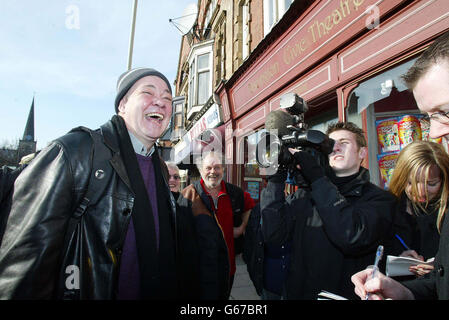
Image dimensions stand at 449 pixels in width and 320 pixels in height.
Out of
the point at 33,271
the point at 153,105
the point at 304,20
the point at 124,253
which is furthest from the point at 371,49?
the point at 33,271

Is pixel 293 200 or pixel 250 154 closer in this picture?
pixel 293 200

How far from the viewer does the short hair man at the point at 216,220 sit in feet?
6.64

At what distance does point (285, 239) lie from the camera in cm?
188

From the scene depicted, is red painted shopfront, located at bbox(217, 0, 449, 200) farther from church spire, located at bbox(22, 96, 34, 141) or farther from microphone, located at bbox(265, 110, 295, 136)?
church spire, located at bbox(22, 96, 34, 141)

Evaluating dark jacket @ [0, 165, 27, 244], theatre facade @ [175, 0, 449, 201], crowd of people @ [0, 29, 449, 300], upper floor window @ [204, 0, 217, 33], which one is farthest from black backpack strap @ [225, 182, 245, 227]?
upper floor window @ [204, 0, 217, 33]

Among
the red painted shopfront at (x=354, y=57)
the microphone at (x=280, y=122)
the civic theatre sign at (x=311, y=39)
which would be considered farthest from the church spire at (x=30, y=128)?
the microphone at (x=280, y=122)

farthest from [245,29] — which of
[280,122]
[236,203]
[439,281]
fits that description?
[439,281]

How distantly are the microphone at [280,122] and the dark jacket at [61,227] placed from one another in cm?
111

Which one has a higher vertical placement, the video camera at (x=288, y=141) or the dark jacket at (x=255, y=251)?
the video camera at (x=288, y=141)

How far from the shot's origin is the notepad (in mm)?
1438

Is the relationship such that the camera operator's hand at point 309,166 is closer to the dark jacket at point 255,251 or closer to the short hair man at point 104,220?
the dark jacket at point 255,251

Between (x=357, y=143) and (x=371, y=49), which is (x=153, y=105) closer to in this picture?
(x=357, y=143)

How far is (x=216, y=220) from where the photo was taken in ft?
7.35
